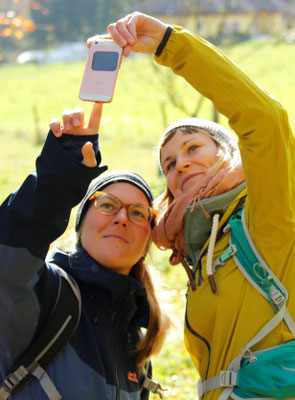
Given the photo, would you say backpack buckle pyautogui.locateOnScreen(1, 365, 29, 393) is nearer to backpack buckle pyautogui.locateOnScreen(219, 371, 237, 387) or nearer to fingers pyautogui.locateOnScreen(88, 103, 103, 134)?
backpack buckle pyautogui.locateOnScreen(219, 371, 237, 387)

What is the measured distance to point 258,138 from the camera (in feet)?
6.81

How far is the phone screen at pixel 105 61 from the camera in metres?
2.13

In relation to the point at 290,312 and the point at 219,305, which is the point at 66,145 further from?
the point at 290,312

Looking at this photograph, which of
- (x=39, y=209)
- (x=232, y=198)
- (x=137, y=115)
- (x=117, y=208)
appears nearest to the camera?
(x=39, y=209)

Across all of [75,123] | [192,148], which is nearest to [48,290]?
[75,123]

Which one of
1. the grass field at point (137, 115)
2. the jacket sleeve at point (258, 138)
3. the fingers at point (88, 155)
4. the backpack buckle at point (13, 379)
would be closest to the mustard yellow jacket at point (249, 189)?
the jacket sleeve at point (258, 138)

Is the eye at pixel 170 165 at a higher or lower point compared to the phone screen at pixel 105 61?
lower

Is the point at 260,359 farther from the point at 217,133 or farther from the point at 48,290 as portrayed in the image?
the point at 217,133

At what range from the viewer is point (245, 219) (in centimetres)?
226

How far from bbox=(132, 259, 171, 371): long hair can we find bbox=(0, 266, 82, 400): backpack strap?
0.56 metres

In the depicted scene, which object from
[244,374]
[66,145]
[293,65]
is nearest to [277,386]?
[244,374]

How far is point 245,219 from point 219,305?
0.36 m

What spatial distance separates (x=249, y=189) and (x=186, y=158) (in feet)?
1.90

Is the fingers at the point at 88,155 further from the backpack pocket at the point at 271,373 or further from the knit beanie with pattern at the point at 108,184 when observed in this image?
the backpack pocket at the point at 271,373
